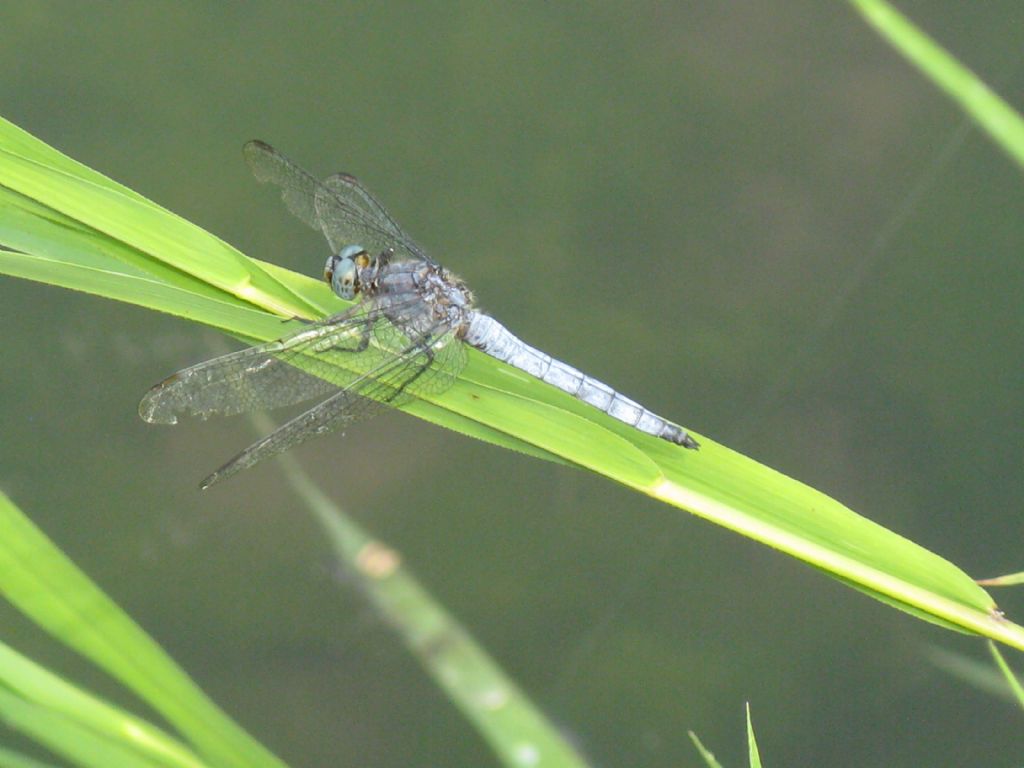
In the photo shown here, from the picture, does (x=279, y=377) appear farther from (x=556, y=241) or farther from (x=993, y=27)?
(x=993, y=27)

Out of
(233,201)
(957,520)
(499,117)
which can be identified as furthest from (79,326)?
(957,520)

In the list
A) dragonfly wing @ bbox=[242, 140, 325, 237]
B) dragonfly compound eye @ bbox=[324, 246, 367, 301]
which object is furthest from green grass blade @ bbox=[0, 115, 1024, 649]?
dragonfly wing @ bbox=[242, 140, 325, 237]

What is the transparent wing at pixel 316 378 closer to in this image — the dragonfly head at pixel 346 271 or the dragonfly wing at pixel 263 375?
the dragonfly wing at pixel 263 375

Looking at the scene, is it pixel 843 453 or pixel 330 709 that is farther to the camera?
pixel 843 453

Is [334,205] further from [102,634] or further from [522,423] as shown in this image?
[102,634]

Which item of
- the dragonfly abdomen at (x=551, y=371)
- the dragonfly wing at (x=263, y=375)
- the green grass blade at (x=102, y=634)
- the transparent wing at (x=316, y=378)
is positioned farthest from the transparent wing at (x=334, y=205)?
the green grass blade at (x=102, y=634)

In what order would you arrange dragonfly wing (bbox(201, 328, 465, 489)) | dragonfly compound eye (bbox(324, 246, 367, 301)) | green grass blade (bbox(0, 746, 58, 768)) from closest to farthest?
green grass blade (bbox(0, 746, 58, 768)) < dragonfly wing (bbox(201, 328, 465, 489)) < dragonfly compound eye (bbox(324, 246, 367, 301))

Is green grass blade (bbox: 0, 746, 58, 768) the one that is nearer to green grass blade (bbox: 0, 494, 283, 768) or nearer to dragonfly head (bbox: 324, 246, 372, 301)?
green grass blade (bbox: 0, 494, 283, 768)
